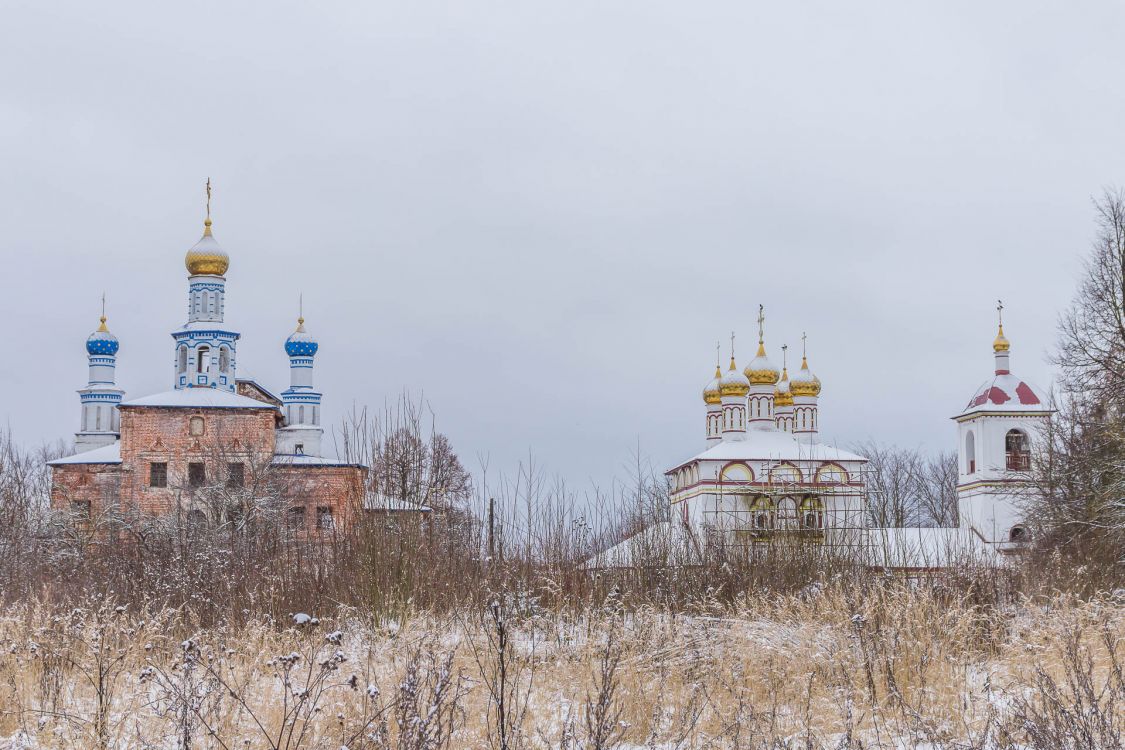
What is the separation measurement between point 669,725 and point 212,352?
37.9 meters

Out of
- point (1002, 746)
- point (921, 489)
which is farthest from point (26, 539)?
point (921, 489)

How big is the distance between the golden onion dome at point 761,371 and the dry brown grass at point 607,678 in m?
33.4

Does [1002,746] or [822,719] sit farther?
[822,719]

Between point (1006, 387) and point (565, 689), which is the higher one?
point (1006, 387)

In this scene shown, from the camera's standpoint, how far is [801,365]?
44.6 m

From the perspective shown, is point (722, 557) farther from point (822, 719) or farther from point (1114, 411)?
point (1114, 411)

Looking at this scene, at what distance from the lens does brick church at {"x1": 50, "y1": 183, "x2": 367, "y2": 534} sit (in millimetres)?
36062

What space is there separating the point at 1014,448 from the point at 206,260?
2777 cm

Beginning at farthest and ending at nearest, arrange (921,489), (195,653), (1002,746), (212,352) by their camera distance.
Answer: (921,489), (212,352), (195,653), (1002,746)

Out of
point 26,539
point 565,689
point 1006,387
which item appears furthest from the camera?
point 1006,387

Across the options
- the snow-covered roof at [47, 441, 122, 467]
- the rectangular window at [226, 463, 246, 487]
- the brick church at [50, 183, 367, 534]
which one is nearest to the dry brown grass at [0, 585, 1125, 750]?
the brick church at [50, 183, 367, 534]

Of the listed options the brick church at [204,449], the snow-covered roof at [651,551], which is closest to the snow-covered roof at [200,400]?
the brick church at [204,449]

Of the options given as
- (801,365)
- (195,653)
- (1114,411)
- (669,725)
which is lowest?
(669,725)

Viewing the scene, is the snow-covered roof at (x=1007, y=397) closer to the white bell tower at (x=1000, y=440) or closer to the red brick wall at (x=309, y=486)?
the white bell tower at (x=1000, y=440)
